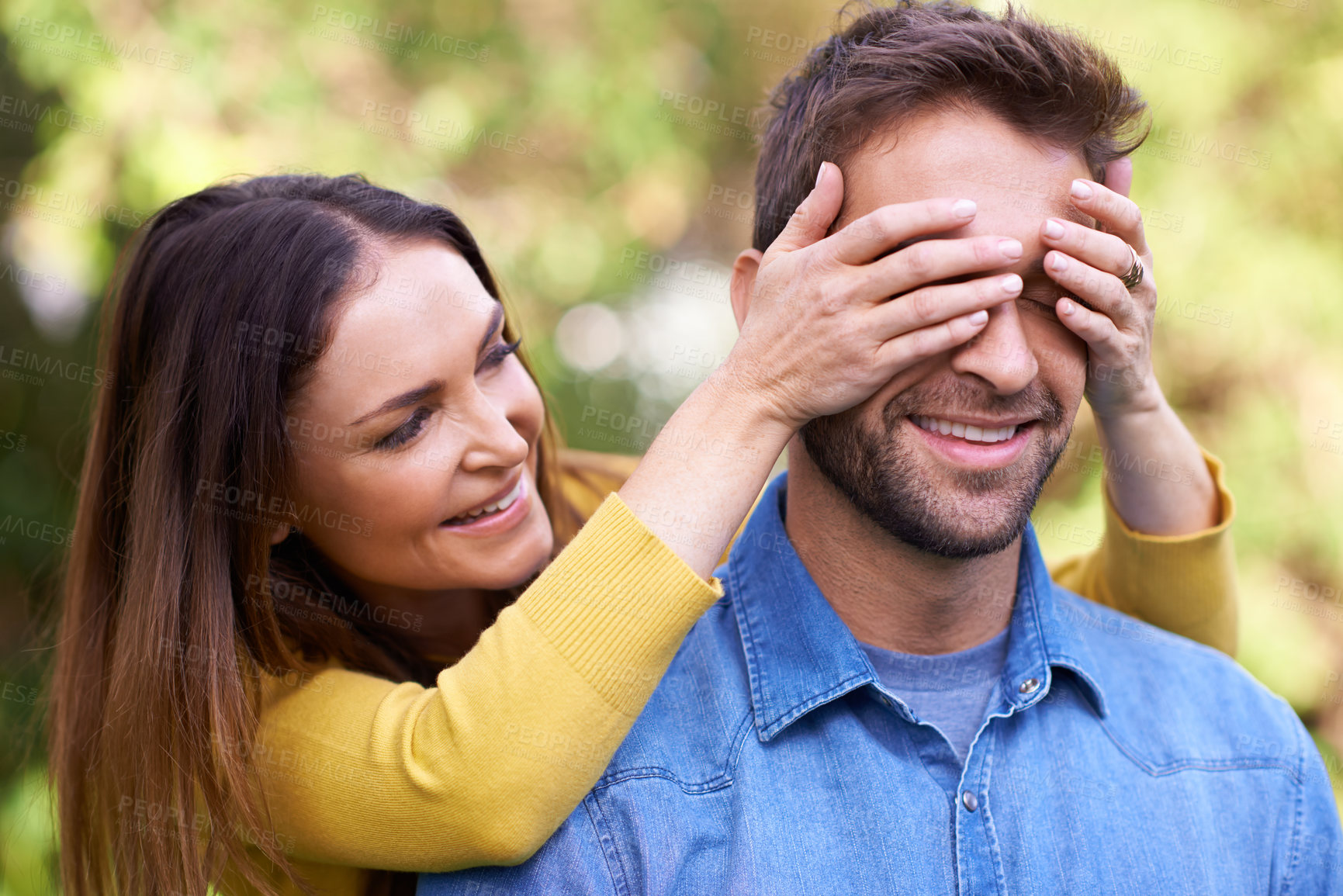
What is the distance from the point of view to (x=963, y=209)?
1.38m

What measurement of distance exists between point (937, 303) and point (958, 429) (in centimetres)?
25

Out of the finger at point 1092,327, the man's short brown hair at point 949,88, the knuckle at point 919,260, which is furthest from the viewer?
the man's short brown hair at point 949,88

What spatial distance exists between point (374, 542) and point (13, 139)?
7.27 ft

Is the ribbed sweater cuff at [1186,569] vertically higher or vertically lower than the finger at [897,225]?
lower

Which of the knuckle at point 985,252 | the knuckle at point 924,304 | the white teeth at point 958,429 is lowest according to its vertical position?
the white teeth at point 958,429

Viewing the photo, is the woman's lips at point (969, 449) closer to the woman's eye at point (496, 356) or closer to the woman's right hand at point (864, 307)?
the woman's right hand at point (864, 307)

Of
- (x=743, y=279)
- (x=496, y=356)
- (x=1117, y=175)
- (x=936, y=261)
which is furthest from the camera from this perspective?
(x=496, y=356)

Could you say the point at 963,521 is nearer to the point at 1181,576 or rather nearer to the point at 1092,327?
the point at 1092,327

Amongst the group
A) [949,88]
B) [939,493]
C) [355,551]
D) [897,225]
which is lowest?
[355,551]

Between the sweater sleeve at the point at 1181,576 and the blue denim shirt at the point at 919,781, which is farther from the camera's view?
the sweater sleeve at the point at 1181,576

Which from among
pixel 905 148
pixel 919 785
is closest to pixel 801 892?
pixel 919 785

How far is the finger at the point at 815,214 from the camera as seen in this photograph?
1.54 m

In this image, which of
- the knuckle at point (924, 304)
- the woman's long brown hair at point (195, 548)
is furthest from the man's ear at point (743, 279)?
the woman's long brown hair at point (195, 548)

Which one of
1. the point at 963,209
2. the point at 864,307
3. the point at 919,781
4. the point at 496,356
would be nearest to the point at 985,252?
the point at 963,209
